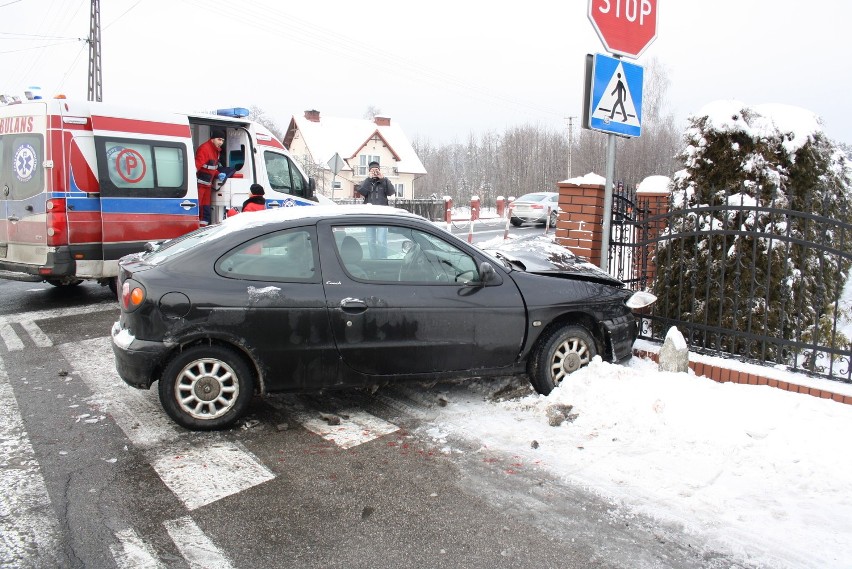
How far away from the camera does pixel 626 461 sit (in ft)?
13.2

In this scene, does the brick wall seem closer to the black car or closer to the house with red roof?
the black car

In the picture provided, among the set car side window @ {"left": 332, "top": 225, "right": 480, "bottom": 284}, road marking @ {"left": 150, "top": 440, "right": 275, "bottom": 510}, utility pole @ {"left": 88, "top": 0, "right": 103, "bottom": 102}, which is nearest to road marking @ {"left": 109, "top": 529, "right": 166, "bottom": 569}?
road marking @ {"left": 150, "top": 440, "right": 275, "bottom": 510}

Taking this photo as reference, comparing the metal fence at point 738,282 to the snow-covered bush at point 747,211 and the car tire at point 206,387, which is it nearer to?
the snow-covered bush at point 747,211

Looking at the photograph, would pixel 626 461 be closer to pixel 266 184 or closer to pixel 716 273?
pixel 716 273

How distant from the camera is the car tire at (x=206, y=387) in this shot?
439 cm

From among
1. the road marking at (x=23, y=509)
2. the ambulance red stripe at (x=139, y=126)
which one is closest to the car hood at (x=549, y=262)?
the road marking at (x=23, y=509)

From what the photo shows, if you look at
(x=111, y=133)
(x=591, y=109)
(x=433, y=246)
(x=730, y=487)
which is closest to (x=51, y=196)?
(x=111, y=133)

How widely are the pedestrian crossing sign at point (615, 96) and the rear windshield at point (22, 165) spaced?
702 cm

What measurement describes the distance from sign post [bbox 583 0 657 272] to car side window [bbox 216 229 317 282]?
8.98 ft

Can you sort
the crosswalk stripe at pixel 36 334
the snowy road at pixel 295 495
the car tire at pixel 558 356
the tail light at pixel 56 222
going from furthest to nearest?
1. the tail light at pixel 56 222
2. the crosswalk stripe at pixel 36 334
3. the car tire at pixel 558 356
4. the snowy road at pixel 295 495

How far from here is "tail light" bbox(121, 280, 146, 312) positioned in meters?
4.41

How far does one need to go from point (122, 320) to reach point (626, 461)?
3590mm

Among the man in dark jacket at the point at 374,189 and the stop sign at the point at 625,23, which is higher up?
the stop sign at the point at 625,23

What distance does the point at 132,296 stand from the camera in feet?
14.6
